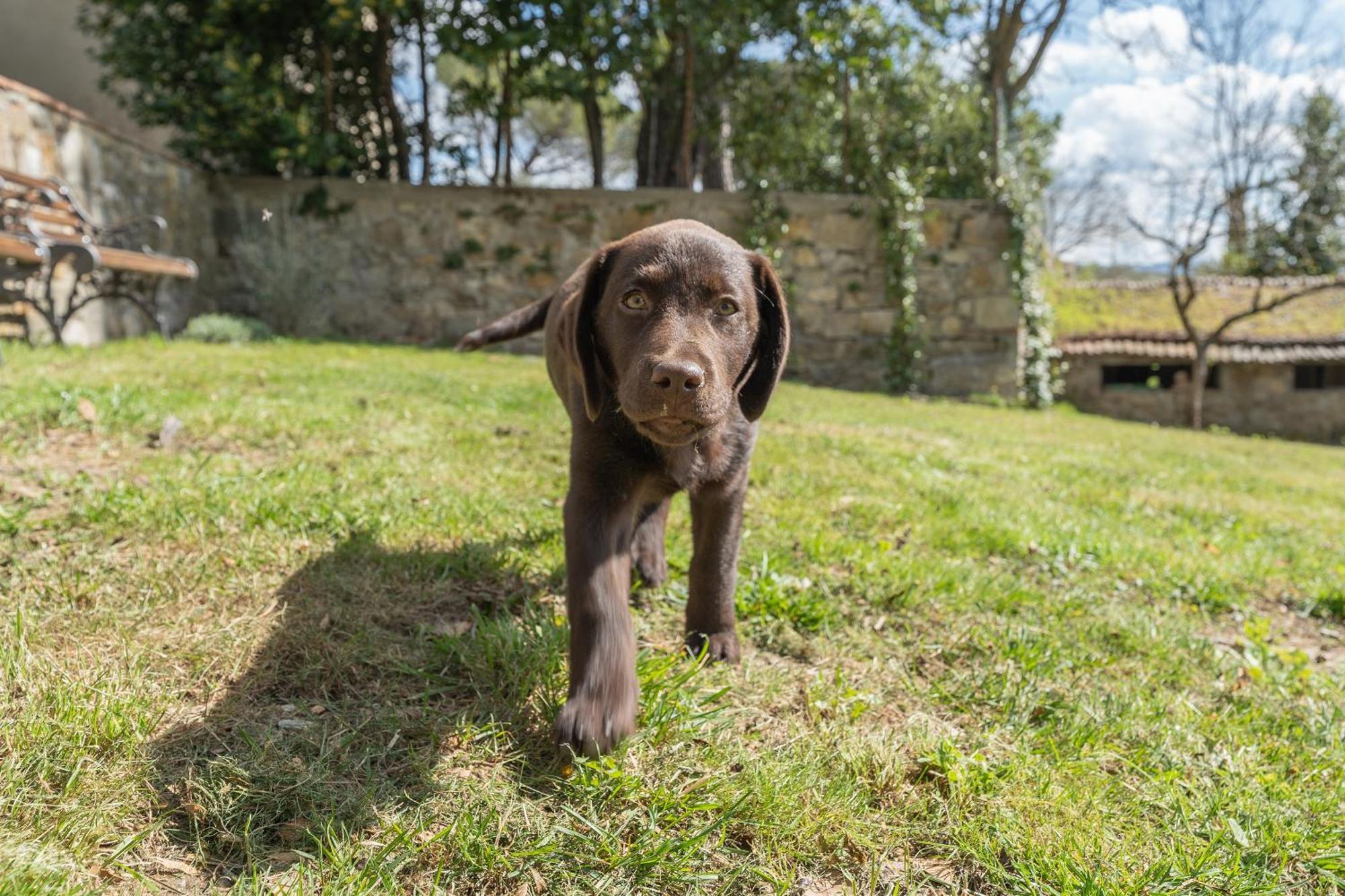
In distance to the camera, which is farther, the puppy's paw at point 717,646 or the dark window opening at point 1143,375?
the dark window opening at point 1143,375

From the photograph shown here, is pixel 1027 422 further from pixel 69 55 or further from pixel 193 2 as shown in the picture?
pixel 69 55

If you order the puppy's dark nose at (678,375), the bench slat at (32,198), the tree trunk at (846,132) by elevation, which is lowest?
the puppy's dark nose at (678,375)

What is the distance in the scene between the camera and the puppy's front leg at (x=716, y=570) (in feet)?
7.89

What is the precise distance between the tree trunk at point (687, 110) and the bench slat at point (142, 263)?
6551mm

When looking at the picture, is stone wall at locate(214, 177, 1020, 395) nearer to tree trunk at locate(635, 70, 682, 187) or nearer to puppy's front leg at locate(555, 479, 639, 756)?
tree trunk at locate(635, 70, 682, 187)

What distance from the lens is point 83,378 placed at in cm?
517

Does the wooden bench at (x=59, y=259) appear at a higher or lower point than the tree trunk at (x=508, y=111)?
lower

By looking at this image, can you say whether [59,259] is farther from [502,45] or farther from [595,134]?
[595,134]

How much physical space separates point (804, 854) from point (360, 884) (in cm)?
85

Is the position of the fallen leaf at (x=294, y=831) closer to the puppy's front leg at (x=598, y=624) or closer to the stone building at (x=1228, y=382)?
the puppy's front leg at (x=598, y=624)

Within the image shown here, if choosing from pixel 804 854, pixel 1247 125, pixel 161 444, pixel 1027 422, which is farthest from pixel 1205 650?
pixel 1247 125

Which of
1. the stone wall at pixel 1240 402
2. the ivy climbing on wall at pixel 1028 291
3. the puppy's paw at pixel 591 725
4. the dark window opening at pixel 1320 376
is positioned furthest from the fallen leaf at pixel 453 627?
the dark window opening at pixel 1320 376

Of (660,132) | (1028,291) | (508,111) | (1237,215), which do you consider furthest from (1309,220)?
(508,111)

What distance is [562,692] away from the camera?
2057 mm
